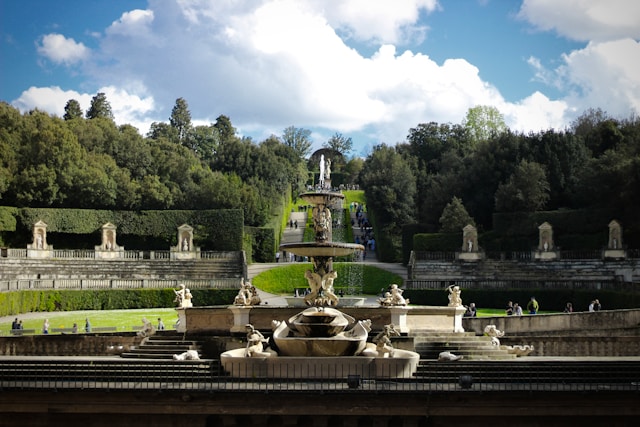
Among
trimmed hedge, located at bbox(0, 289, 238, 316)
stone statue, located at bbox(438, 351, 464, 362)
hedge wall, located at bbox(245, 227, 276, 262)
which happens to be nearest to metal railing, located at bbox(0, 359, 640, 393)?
stone statue, located at bbox(438, 351, 464, 362)

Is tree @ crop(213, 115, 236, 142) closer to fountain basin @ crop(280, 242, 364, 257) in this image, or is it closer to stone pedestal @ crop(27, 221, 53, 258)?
stone pedestal @ crop(27, 221, 53, 258)

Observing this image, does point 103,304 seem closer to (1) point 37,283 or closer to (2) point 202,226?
(1) point 37,283

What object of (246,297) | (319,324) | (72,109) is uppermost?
(72,109)

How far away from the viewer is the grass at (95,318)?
41844 millimetres

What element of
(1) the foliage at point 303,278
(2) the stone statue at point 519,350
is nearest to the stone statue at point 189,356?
(2) the stone statue at point 519,350

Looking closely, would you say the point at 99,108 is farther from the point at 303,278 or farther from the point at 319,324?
the point at 319,324

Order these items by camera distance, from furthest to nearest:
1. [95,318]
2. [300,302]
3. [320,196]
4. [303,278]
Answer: [303,278] < [95,318] < [320,196] < [300,302]

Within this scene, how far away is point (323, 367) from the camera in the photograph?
901 inches

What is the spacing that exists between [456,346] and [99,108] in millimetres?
93926

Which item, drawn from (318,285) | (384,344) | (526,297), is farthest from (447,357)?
(526,297)

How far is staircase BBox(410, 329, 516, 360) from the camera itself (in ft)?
86.1

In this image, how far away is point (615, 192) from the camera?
59469mm

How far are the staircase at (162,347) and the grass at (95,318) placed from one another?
11609mm

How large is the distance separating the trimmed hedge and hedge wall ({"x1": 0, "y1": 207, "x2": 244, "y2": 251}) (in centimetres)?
1331
